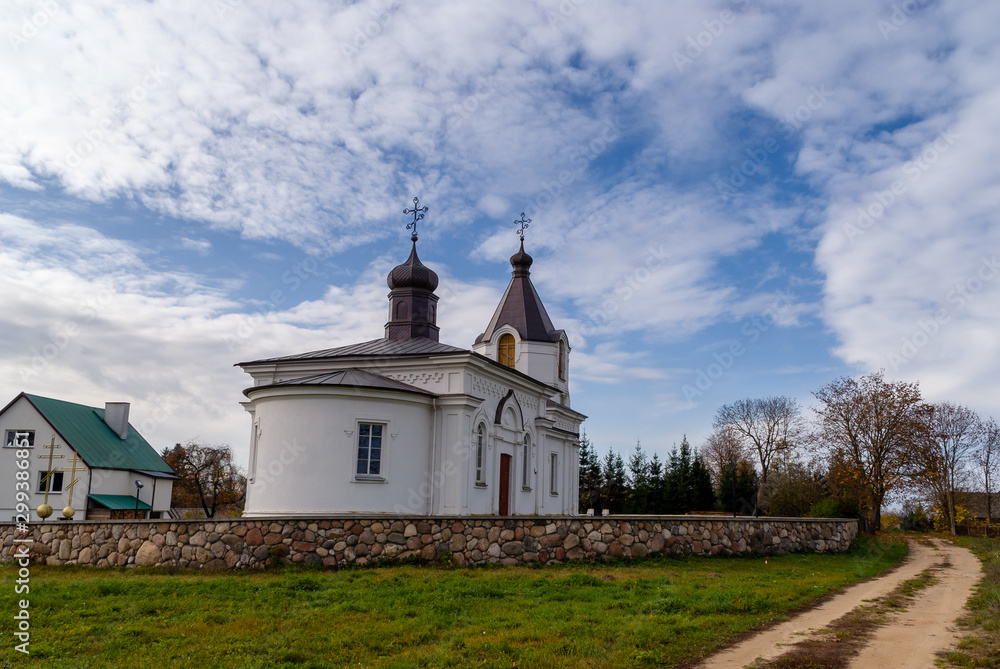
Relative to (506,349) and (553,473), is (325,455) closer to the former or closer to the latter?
(553,473)

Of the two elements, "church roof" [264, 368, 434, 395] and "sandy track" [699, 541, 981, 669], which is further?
"church roof" [264, 368, 434, 395]

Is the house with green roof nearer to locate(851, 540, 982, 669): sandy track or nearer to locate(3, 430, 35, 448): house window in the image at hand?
locate(3, 430, 35, 448): house window

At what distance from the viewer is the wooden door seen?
22578 millimetres

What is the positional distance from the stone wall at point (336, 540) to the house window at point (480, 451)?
653cm

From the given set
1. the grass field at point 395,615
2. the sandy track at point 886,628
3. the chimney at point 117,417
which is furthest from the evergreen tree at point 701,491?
the chimney at point 117,417

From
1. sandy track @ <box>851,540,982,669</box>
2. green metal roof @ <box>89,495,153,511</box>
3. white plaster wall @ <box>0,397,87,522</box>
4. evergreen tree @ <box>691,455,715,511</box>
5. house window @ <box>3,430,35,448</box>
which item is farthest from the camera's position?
evergreen tree @ <box>691,455,715,511</box>

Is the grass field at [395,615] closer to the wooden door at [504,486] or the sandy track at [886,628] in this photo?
the sandy track at [886,628]

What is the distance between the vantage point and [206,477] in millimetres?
56312

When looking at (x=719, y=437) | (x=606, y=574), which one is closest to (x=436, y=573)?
(x=606, y=574)

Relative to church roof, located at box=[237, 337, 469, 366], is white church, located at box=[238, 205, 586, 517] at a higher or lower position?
lower

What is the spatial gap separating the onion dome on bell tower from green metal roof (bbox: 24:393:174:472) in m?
17.3

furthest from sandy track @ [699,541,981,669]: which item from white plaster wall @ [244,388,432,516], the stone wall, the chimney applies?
the chimney

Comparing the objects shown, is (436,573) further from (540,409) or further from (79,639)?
(540,409)

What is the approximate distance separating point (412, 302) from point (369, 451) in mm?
7833
